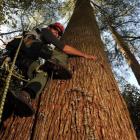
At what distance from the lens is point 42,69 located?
12.5ft

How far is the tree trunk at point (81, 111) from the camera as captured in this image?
2.89 meters

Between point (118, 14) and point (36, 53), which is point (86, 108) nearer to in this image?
point (36, 53)

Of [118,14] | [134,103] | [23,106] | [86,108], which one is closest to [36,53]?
[23,106]

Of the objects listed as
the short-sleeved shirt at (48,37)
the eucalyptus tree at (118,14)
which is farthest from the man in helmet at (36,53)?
the eucalyptus tree at (118,14)

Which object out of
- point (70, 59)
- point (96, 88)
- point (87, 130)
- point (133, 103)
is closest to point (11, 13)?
point (133, 103)

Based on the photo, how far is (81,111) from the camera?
319 centimetres

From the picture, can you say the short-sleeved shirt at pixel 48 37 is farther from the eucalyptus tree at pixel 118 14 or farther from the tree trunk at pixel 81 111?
the eucalyptus tree at pixel 118 14

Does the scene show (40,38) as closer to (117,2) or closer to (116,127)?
(116,127)

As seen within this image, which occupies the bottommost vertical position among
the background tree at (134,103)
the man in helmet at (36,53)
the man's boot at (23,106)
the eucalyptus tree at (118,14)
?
the man's boot at (23,106)

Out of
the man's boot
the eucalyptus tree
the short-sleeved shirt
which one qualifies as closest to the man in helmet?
the short-sleeved shirt

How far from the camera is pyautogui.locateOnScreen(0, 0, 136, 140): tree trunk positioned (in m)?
2.89

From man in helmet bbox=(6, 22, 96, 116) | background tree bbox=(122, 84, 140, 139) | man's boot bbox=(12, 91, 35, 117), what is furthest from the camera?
background tree bbox=(122, 84, 140, 139)

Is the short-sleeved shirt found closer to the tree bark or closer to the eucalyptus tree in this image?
the tree bark

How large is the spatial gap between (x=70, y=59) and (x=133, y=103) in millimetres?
5836
